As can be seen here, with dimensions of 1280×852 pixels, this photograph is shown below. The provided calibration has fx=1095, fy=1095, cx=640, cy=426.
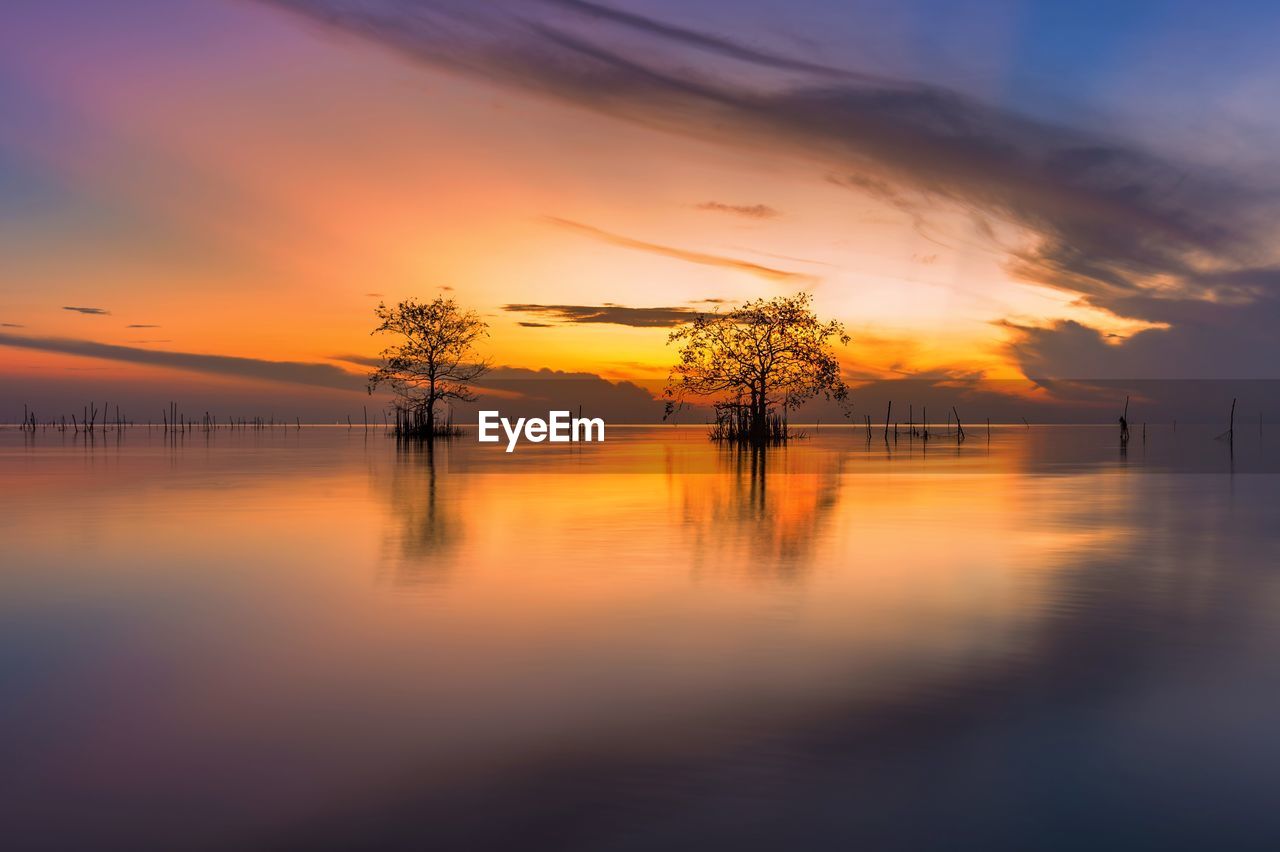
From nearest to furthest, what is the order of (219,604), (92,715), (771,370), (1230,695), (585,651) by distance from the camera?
(92,715)
(1230,695)
(585,651)
(219,604)
(771,370)

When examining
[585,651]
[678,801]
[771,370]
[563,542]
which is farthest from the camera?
[771,370]

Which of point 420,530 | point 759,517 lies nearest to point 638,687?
point 420,530

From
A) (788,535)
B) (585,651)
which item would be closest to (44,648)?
(585,651)

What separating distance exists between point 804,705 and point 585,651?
2767mm

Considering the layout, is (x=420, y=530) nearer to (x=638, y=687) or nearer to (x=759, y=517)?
(x=759, y=517)

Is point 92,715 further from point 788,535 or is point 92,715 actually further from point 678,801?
point 788,535

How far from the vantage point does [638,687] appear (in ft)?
29.8

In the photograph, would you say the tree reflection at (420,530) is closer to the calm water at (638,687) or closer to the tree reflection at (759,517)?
the calm water at (638,687)

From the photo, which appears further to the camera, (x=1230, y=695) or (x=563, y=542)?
(x=563, y=542)

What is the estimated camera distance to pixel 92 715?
27.0ft

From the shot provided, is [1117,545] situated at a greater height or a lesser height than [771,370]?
lesser

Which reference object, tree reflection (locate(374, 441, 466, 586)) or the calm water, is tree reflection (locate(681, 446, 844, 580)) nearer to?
the calm water

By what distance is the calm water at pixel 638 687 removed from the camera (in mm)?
6055

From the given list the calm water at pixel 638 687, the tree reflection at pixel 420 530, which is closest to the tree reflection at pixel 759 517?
the calm water at pixel 638 687
